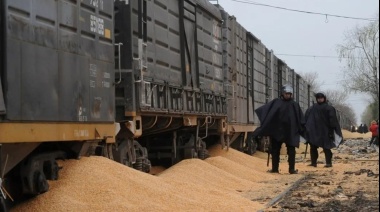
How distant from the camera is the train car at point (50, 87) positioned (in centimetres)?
597

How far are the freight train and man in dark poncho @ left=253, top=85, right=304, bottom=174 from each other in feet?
4.44

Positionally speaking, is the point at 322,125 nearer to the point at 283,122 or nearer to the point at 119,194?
the point at 283,122

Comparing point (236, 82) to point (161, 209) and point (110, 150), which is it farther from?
point (161, 209)

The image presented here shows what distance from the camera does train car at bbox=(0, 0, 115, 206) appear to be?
5.97 m

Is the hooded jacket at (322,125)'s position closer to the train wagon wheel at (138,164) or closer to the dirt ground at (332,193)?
the dirt ground at (332,193)

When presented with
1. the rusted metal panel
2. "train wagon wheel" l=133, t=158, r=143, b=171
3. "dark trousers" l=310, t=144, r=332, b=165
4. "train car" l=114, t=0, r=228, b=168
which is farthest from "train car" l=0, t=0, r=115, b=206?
"dark trousers" l=310, t=144, r=332, b=165

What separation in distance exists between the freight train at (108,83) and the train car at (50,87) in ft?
0.04

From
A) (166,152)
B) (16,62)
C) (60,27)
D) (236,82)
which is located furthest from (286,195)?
(236,82)

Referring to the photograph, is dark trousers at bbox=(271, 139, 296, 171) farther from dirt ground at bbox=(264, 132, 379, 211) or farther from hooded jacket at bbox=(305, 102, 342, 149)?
hooded jacket at bbox=(305, 102, 342, 149)

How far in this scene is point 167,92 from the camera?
11.1 metres

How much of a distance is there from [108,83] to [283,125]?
6946 millimetres

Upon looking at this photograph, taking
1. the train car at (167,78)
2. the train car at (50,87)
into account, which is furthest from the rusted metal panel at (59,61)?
the train car at (167,78)

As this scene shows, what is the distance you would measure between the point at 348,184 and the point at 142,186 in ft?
17.4

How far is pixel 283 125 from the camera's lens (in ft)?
47.5
